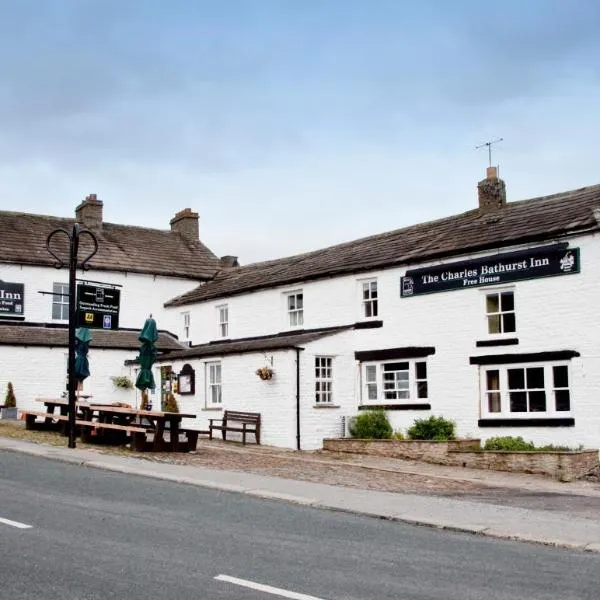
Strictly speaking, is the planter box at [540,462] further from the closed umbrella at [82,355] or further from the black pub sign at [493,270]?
the closed umbrella at [82,355]

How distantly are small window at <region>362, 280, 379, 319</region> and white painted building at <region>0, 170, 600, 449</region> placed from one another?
0.06 m

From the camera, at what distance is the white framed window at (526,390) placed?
22984 mm

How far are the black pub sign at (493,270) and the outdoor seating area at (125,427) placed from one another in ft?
28.5

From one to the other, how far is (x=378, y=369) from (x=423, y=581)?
773 inches

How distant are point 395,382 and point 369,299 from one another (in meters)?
2.97

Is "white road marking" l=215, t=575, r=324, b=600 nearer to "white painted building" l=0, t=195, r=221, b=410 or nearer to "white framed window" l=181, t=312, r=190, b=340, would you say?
"white painted building" l=0, t=195, r=221, b=410

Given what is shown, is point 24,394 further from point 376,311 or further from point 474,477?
point 474,477

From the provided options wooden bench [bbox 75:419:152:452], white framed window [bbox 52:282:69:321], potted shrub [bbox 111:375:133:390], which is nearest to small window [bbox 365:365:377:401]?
wooden bench [bbox 75:419:152:452]

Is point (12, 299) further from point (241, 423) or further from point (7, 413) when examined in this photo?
point (241, 423)

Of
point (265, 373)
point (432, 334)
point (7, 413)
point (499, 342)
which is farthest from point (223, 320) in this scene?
point (499, 342)

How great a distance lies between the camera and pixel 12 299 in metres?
35.4

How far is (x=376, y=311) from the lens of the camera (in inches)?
1120

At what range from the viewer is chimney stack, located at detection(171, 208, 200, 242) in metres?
43.7

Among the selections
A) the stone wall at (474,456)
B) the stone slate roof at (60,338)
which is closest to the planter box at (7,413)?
the stone slate roof at (60,338)
